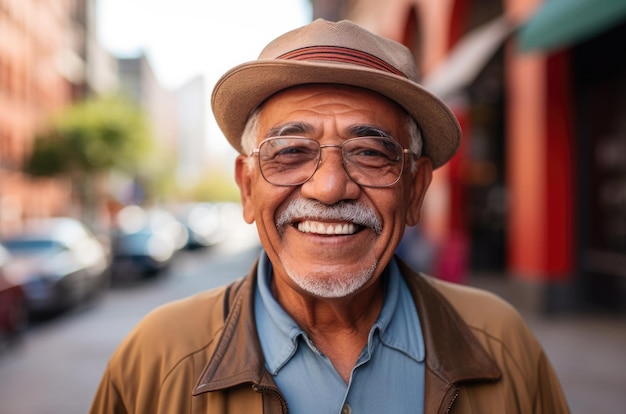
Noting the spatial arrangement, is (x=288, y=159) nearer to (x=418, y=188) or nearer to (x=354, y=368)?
(x=418, y=188)

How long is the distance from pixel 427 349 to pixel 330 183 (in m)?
0.60

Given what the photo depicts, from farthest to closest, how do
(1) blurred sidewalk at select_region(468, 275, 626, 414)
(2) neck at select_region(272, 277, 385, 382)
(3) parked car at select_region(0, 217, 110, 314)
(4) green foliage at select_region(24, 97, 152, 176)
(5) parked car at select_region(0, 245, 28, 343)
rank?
(4) green foliage at select_region(24, 97, 152, 176)
(3) parked car at select_region(0, 217, 110, 314)
(5) parked car at select_region(0, 245, 28, 343)
(1) blurred sidewalk at select_region(468, 275, 626, 414)
(2) neck at select_region(272, 277, 385, 382)

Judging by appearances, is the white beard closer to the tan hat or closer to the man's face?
the man's face

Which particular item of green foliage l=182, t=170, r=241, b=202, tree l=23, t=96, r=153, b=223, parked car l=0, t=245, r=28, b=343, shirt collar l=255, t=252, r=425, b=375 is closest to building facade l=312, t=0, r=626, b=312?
parked car l=0, t=245, r=28, b=343

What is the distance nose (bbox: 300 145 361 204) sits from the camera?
1851mm

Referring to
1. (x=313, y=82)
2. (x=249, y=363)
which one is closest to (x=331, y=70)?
(x=313, y=82)

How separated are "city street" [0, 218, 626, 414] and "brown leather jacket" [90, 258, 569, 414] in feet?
13.0

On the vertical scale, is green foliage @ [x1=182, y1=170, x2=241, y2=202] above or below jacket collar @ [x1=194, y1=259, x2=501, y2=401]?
above

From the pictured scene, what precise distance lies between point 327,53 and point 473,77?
Result: 299 inches

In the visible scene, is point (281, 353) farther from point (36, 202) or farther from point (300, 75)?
point (36, 202)

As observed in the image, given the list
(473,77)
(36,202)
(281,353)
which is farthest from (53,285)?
(36,202)

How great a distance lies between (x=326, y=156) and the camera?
6.17 feet

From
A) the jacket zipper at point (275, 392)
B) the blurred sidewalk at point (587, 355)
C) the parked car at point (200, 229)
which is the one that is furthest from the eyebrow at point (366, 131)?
the parked car at point (200, 229)

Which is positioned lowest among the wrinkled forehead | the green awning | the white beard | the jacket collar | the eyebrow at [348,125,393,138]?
the jacket collar
